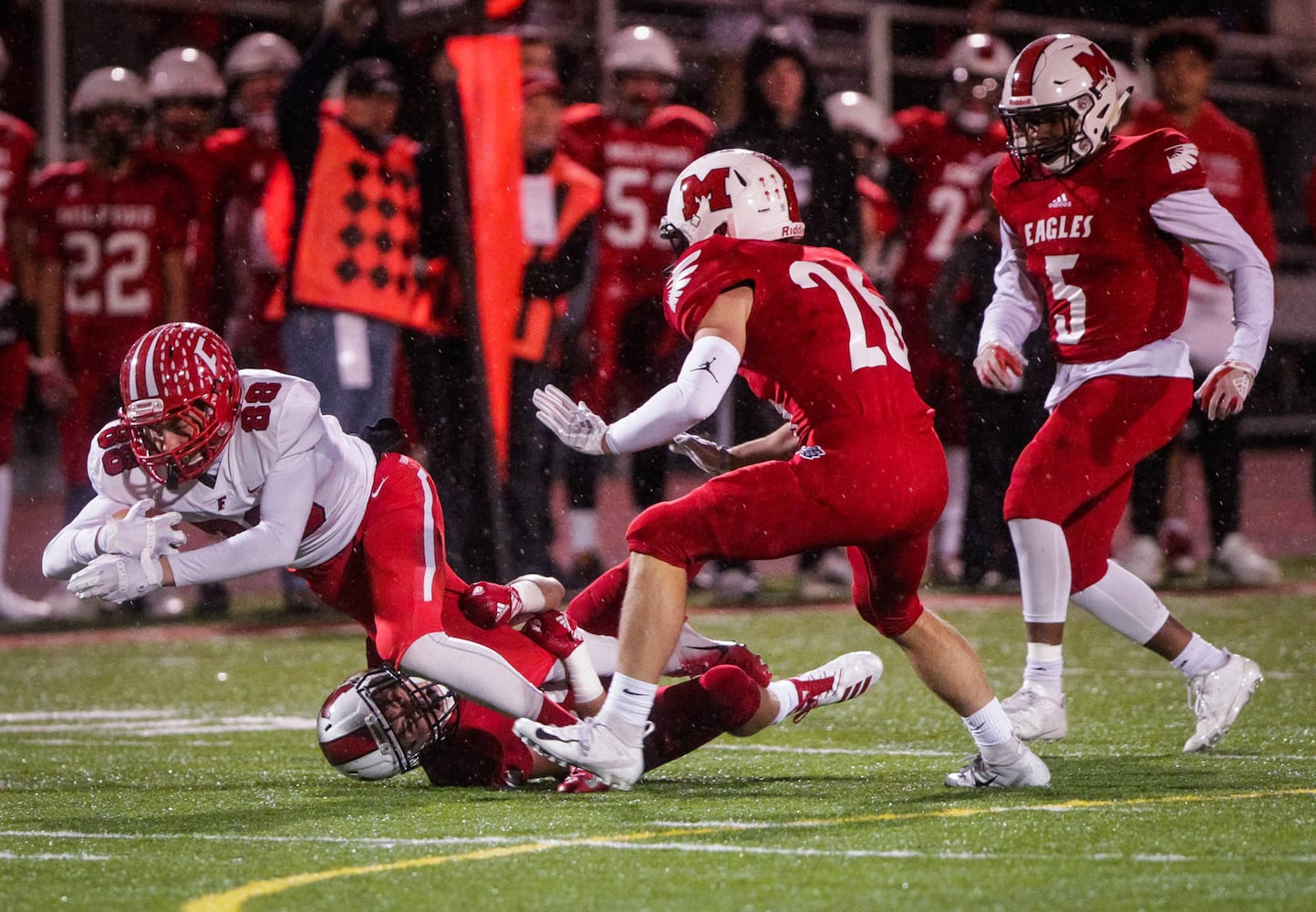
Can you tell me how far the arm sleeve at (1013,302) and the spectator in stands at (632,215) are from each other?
4060 mm

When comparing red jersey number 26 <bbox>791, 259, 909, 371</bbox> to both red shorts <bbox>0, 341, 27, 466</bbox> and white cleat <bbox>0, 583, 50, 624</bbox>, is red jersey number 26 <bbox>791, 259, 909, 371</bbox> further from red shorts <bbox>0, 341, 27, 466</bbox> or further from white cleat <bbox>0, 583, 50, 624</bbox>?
white cleat <bbox>0, 583, 50, 624</bbox>

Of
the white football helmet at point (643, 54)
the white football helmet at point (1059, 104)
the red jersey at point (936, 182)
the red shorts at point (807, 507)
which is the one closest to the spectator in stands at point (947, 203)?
the red jersey at point (936, 182)

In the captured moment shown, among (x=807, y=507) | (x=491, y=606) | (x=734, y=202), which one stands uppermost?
(x=734, y=202)

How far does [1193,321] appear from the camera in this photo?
10258mm

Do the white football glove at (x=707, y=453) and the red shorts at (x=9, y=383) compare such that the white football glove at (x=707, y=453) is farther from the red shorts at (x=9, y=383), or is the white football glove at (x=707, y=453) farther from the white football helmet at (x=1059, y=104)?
the red shorts at (x=9, y=383)

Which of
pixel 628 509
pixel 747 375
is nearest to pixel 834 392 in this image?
pixel 747 375

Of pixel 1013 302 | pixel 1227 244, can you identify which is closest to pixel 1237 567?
pixel 1013 302

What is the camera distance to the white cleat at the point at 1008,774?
16.3 feet

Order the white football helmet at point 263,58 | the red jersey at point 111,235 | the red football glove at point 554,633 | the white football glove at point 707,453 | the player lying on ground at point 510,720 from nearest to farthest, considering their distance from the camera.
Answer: the player lying on ground at point 510,720, the white football glove at point 707,453, the red football glove at point 554,633, the red jersey at point 111,235, the white football helmet at point 263,58

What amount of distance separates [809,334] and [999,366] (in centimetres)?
116

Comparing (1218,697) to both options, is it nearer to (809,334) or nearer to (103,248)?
(809,334)

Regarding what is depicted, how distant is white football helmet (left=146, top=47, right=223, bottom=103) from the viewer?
10.1 m

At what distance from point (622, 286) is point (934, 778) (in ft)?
17.7

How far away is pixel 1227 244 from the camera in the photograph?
19.2 ft
